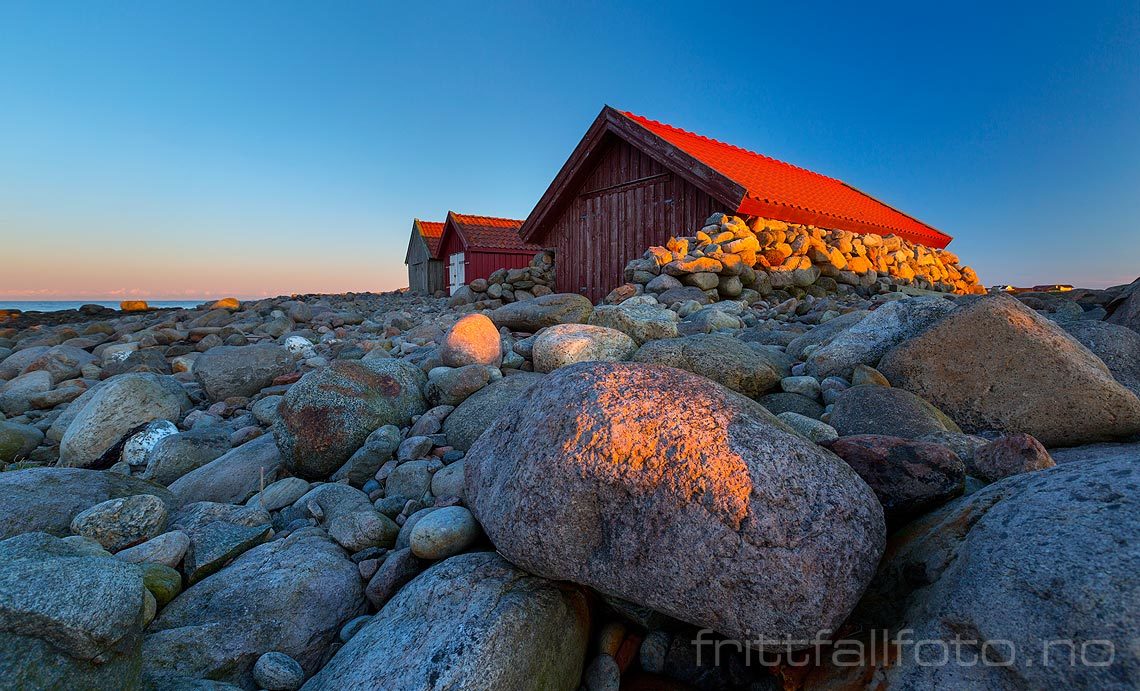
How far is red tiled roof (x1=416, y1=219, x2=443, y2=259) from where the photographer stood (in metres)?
24.6

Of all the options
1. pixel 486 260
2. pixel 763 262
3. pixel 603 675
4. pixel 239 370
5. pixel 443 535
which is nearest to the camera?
pixel 603 675

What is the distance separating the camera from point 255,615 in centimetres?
210

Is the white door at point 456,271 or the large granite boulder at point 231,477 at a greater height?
the white door at point 456,271

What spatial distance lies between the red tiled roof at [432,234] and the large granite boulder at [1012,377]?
2291cm

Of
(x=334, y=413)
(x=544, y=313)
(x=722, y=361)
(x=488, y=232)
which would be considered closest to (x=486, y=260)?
(x=488, y=232)

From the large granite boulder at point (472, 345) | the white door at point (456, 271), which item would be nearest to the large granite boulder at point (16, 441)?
the large granite boulder at point (472, 345)

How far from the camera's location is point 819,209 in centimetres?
1043

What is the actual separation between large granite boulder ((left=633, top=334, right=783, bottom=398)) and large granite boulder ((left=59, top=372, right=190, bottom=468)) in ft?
14.7

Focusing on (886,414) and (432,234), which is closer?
(886,414)

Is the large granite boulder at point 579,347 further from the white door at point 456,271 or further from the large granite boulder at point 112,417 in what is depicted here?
the white door at point 456,271

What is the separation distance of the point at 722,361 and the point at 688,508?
2236mm

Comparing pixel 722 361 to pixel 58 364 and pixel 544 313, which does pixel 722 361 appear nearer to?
pixel 544 313

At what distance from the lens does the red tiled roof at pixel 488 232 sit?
21009 millimetres

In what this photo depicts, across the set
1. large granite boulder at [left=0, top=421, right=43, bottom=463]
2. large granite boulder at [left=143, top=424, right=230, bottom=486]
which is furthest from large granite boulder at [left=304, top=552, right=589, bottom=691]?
large granite boulder at [left=0, top=421, right=43, bottom=463]
